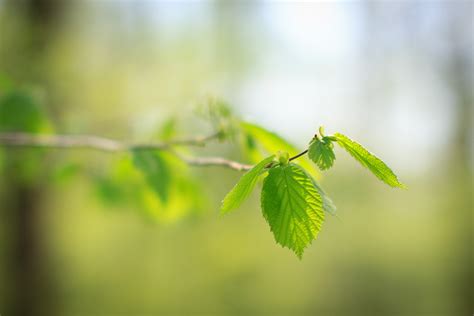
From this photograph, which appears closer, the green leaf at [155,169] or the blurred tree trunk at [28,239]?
the green leaf at [155,169]

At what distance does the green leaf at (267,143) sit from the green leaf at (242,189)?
1.01 feet

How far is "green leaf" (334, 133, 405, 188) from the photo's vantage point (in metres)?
0.75

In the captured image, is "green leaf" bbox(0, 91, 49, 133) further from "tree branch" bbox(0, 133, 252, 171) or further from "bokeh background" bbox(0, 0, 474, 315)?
"bokeh background" bbox(0, 0, 474, 315)

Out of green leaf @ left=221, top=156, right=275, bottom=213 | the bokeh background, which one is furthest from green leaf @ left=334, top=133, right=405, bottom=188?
the bokeh background

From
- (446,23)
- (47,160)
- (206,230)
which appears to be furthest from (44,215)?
(446,23)

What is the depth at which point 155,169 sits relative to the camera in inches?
55.8

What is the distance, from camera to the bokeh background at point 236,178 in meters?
6.73

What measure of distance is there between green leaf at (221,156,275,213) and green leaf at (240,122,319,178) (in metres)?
0.31

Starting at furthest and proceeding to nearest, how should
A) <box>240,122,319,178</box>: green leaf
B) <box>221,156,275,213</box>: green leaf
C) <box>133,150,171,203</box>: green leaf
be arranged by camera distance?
<box>133,150,171,203</box>: green leaf < <box>240,122,319,178</box>: green leaf < <box>221,156,275,213</box>: green leaf

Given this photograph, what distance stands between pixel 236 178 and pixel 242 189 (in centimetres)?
874

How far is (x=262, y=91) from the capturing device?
11.6 metres

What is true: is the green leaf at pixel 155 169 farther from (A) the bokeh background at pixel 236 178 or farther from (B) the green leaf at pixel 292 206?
(A) the bokeh background at pixel 236 178

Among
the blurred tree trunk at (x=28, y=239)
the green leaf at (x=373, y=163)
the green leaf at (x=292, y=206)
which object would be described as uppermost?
the green leaf at (x=373, y=163)

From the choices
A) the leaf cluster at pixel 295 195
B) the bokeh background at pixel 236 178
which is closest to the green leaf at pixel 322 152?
the leaf cluster at pixel 295 195
